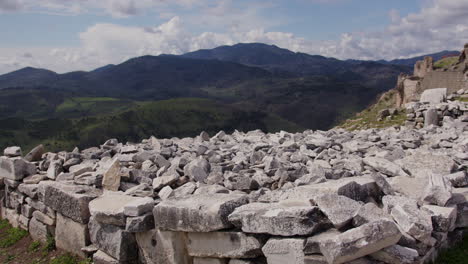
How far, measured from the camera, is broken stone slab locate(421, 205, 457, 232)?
5.46 m

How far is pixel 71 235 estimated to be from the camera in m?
8.27

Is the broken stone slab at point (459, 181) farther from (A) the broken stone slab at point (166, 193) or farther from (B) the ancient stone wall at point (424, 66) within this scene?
(B) the ancient stone wall at point (424, 66)

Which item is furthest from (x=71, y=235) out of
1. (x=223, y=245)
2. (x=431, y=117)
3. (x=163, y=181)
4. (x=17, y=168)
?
(x=431, y=117)

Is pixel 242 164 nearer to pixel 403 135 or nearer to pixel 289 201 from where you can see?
pixel 289 201

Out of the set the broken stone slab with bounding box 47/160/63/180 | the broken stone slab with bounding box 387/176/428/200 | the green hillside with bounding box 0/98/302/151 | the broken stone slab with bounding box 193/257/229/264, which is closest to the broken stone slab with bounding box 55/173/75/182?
the broken stone slab with bounding box 47/160/63/180

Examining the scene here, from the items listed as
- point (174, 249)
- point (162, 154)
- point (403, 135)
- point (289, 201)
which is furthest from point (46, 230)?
point (403, 135)

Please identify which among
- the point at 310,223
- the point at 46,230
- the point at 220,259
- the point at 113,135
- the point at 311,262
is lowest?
the point at 113,135

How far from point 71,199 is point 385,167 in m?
6.97

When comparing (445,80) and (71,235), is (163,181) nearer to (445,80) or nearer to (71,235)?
(71,235)

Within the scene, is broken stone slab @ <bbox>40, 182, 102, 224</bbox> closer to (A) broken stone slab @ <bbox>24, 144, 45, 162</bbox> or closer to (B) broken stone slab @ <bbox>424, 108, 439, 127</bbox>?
(A) broken stone slab @ <bbox>24, 144, 45, 162</bbox>

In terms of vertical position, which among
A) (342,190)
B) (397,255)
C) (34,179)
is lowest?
(34,179)

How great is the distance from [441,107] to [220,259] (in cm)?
1699

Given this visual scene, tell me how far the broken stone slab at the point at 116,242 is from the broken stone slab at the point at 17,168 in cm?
463

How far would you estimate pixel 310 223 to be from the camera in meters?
4.91
